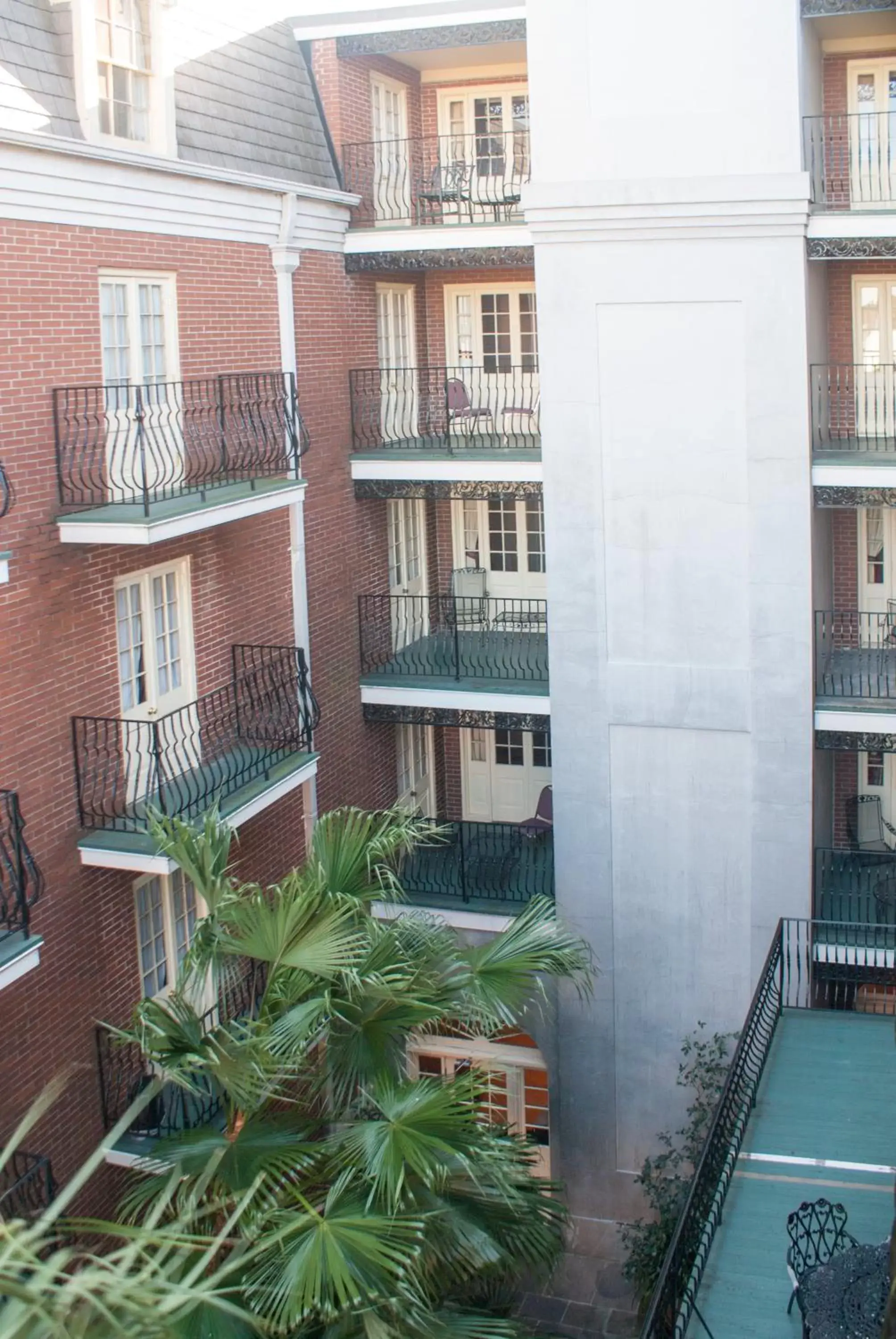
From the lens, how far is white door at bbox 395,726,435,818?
19.7 meters

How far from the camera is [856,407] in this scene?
16.8 metres

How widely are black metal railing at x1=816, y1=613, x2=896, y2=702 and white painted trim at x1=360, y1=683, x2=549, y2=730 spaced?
3132mm

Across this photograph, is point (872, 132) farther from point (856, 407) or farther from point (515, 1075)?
point (515, 1075)

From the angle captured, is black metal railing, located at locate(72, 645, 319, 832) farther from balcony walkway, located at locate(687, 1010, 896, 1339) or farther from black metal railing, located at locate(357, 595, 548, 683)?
balcony walkway, located at locate(687, 1010, 896, 1339)

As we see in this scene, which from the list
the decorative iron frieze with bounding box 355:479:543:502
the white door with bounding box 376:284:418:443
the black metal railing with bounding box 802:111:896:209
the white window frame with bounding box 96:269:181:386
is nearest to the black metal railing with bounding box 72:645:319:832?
the decorative iron frieze with bounding box 355:479:543:502

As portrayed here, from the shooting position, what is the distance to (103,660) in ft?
41.9

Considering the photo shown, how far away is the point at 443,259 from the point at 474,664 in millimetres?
4900

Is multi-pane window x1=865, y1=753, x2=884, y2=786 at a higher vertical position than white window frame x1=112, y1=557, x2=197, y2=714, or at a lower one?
lower

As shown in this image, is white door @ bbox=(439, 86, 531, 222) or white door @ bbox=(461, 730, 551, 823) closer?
white door @ bbox=(439, 86, 531, 222)

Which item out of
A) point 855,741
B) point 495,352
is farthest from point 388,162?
point 855,741

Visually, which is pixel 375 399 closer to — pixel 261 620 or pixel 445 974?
pixel 261 620

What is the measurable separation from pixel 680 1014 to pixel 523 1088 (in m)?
2.96

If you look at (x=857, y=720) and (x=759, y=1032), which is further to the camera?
(x=857, y=720)

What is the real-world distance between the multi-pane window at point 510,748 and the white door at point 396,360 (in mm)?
4224
